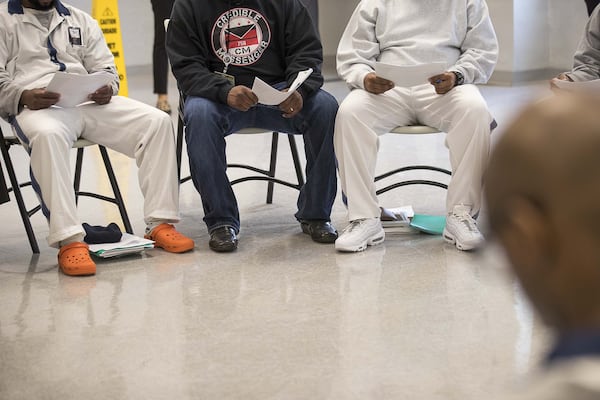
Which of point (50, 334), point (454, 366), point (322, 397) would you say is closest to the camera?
point (322, 397)

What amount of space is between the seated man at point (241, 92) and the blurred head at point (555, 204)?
2528 millimetres

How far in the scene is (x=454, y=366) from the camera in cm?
213

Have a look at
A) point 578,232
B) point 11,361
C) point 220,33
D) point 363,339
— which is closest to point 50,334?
point 11,361

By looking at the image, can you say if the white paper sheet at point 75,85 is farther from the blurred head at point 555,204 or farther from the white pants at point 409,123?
the blurred head at point 555,204

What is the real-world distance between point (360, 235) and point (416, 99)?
0.54 m

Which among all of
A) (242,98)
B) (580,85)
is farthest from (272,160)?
(580,85)

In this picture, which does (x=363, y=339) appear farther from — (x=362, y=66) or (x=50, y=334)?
(x=362, y=66)

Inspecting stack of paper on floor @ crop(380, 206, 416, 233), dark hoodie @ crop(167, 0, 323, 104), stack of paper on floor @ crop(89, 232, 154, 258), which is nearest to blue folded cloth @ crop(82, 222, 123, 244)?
stack of paper on floor @ crop(89, 232, 154, 258)

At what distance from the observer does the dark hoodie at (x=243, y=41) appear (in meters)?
3.37

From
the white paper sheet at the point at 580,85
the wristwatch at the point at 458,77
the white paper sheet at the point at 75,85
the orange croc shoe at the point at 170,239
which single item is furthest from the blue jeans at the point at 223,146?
the white paper sheet at the point at 580,85

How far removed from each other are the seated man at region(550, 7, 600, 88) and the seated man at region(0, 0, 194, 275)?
149 cm

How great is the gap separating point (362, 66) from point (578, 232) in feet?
9.10

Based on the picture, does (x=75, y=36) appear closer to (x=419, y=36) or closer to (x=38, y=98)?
(x=38, y=98)

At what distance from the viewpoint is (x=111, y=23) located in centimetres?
688
